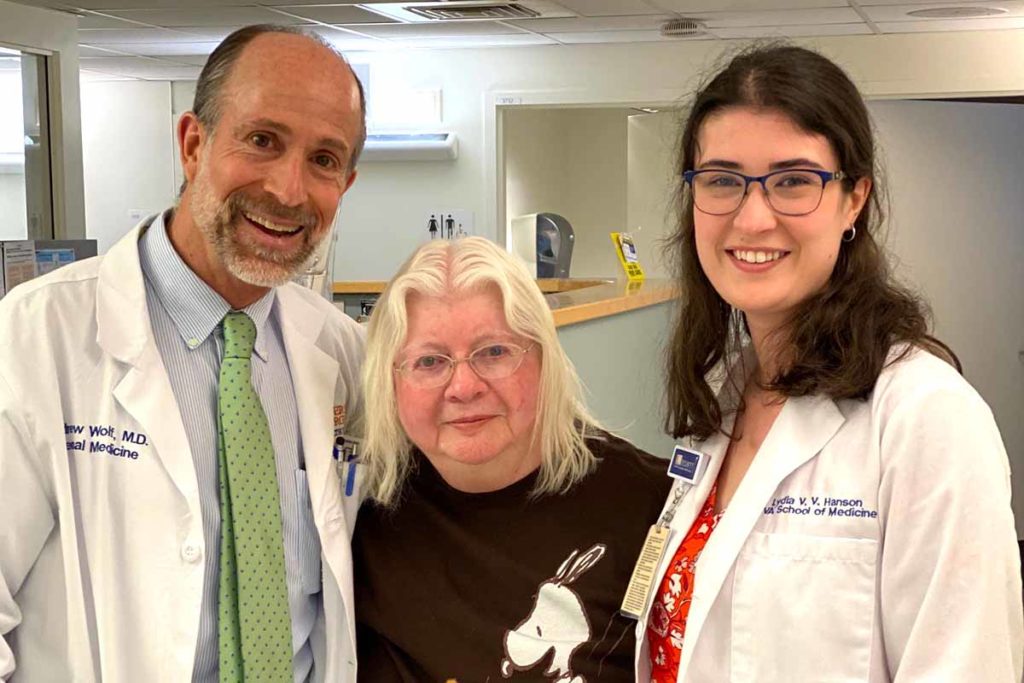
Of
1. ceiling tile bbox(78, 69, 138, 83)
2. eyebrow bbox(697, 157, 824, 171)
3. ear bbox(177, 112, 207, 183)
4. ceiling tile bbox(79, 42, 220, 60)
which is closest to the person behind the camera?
eyebrow bbox(697, 157, 824, 171)

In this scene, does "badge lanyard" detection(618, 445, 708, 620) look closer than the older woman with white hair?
Yes

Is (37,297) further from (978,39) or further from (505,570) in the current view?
(978,39)

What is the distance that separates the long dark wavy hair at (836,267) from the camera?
1.60 m

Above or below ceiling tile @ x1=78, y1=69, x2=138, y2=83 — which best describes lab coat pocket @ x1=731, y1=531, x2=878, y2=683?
below

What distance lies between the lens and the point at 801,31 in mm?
7891

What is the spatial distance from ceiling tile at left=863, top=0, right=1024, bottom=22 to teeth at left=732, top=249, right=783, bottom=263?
557 cm

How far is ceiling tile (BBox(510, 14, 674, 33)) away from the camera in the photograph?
719 centimetres

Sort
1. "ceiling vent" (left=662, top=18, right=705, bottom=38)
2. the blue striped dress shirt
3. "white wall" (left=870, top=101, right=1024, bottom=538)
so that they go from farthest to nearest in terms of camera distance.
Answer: "ceiling vent" (left=662, top=18, right=705, bottom=38), "white wall" (left=870, top=101, right=1024, bottom=538), the blue striped dress shirt

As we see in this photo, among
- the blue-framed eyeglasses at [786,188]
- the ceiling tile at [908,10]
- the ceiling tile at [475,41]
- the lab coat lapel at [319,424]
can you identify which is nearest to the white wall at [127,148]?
the ceiling tile at [475,41]

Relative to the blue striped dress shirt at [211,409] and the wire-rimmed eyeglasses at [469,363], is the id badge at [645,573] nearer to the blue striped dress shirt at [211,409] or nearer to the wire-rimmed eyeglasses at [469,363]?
the wire-rimmed eyeglasses at [469,363]

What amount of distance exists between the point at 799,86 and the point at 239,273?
0.90 meters

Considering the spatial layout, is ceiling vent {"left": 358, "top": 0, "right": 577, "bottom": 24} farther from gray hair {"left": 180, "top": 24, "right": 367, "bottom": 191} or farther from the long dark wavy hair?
the long dark wavy hair

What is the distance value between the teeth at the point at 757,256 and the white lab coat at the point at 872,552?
8.2 inches

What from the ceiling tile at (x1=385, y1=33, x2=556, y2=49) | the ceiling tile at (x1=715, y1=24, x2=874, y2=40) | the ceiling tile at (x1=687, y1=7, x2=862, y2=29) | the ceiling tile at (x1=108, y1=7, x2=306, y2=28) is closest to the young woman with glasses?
the ceiling tile at (x1=108, y1=7, x2=306, y2=28)
